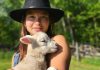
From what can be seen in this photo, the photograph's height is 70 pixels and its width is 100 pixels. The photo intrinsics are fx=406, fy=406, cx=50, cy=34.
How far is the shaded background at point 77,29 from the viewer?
2752 centimetres

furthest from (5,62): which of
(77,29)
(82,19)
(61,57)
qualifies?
(61,57)

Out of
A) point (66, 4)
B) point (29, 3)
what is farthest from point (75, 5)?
point (29, 3)

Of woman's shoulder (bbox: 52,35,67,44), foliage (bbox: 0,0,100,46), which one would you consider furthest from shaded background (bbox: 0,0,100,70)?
woman's shoulder (bbox: 52,35,67,44)

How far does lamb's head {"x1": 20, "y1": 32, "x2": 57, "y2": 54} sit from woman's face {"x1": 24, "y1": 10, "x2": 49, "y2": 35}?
16 centimetres

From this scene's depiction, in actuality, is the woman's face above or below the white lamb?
above

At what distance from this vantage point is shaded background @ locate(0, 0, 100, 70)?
1083 inches

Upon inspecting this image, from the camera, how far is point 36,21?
429cm

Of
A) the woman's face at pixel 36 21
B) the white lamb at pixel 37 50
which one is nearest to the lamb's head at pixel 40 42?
the white lamb at pixel 37 50

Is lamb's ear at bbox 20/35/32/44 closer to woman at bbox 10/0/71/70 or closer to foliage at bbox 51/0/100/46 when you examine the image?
woman at bbox 10/0/71/70

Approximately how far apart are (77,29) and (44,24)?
2947cm

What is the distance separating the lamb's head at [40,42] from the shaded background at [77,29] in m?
20.4

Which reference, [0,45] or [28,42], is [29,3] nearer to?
[28,42]

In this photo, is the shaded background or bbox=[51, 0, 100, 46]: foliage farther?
bbox=[51, 0, 100, 46]: foliage

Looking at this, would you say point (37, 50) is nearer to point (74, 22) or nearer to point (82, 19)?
point (82, 19)
